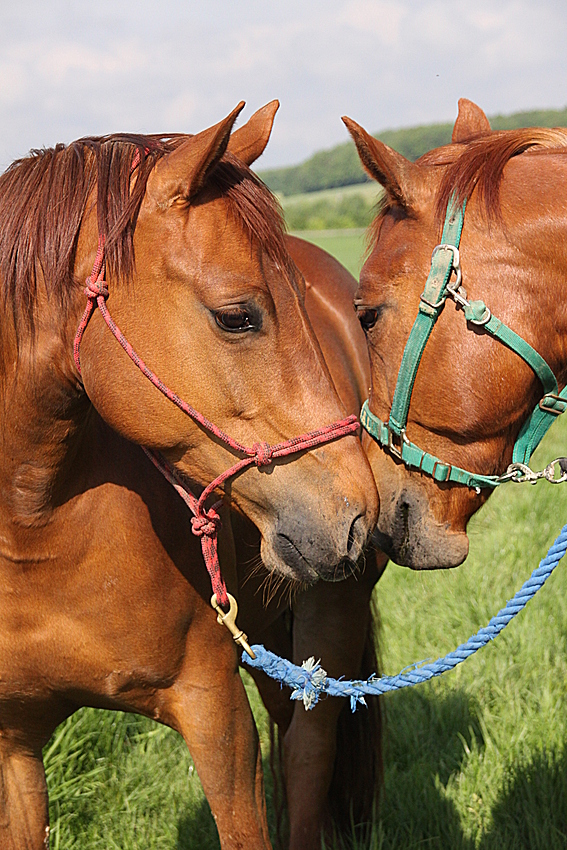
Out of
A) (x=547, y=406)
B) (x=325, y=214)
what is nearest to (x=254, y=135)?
(x=547, y=406)

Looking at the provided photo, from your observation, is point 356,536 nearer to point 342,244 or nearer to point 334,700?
point 334,700

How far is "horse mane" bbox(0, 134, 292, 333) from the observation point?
1764 millimetres

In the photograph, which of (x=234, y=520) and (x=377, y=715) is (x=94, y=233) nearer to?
(x=234, y=520)

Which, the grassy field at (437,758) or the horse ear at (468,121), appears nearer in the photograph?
the horse ear at (468,121)

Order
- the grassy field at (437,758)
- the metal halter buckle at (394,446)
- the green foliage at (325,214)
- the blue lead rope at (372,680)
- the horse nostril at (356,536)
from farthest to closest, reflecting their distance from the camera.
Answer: the green foliage at (325,214) < the grassy field at (437,758) < the metal halter buckle at (394,446) < the blue lead rope at (372,680) < the horse nostril at (356,536)

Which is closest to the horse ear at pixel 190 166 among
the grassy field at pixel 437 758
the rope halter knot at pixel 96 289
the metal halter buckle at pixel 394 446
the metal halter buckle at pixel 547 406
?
the rope halter knot at pixel 96 289

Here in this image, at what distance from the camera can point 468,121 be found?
2674mm

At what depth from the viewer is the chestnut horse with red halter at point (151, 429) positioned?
175cm

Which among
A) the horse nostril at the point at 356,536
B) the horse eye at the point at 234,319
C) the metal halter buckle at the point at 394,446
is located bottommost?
the metal halter buckle at the point at 394,446

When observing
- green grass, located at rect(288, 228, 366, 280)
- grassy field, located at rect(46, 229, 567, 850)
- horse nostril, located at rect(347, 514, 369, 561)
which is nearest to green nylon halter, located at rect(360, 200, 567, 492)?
horse nostril, located at rect(347, 514, 369, 561)

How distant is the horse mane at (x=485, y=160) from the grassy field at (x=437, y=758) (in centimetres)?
118

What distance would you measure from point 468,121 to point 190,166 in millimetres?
1286

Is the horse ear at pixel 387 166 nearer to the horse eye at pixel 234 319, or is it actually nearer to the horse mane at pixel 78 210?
the horse mane at pixel 78 210

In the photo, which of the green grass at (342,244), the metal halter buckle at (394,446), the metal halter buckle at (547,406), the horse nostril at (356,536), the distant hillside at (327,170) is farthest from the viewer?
the distant hillside at (327,170)
